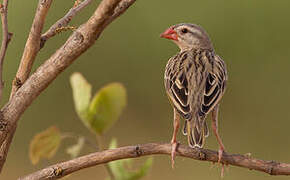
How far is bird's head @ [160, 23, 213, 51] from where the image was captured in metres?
4.13

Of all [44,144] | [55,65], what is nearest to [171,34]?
[44,144]

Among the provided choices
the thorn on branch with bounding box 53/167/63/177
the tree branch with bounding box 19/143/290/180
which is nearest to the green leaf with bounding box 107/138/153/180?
the tree branch with bounding box 19/143/290/180

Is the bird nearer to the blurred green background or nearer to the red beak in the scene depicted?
the red beak

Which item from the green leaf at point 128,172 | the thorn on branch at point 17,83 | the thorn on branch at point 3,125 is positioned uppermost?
the thorn on branch at point 17,83

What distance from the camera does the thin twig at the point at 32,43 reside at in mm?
2051

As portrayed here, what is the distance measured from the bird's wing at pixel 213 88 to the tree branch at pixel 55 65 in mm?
1086

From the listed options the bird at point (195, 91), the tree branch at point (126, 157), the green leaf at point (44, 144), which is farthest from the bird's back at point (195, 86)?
the green leaf at point (44, 144)

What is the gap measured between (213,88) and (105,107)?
80 centimetres

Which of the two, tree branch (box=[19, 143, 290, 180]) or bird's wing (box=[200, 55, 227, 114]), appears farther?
bird's wing (box=[200, 55, 227, 114])

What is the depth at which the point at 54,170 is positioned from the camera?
86.8 inches

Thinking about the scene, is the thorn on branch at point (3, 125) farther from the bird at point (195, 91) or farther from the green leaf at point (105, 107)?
the bird at point (195, 91)

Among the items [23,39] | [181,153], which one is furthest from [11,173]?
[181,153]

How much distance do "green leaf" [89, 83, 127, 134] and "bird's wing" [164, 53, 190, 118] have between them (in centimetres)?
51

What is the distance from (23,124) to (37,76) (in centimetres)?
373
